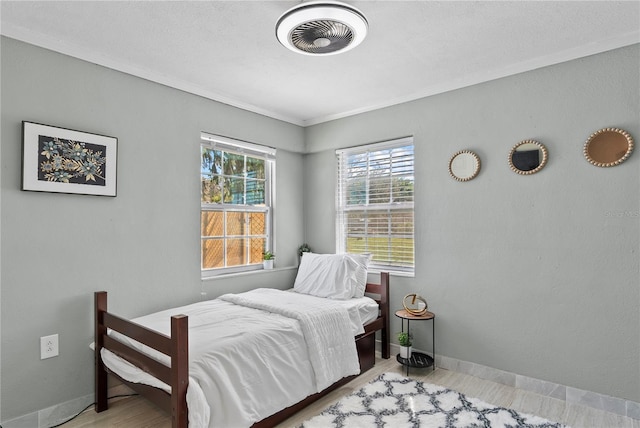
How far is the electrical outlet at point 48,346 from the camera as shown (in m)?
2.37

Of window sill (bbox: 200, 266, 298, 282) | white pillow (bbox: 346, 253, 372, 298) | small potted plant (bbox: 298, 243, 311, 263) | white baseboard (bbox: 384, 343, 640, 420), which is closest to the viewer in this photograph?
white baseboard (bbox: 384, 343, 640, 420)

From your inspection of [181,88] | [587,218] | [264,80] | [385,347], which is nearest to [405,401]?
[385,347]

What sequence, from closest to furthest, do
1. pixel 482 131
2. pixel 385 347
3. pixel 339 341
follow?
pixel 339 341, pixel 482 131, pixel 385 347

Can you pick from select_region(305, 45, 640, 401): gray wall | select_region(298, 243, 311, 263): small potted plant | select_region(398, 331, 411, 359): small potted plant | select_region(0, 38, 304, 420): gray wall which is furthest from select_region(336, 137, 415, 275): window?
select_region(0, 38, 304, 420): gray wall

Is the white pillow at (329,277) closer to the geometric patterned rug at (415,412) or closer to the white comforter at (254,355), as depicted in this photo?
the white comforter at (254,355)

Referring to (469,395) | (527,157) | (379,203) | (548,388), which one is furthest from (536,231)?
(379,203)

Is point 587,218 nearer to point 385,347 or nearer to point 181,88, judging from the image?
point 385,347

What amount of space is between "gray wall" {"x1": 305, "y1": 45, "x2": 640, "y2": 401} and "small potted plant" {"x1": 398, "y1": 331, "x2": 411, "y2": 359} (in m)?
0.26

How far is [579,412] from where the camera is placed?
97.8 inches

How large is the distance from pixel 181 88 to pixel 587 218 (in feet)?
10.9

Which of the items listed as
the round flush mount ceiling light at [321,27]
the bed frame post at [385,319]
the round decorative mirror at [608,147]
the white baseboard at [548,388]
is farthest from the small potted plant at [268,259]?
the round decorative mirror at [608,147]

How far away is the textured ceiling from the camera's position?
2.12 metres

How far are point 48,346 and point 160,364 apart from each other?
1.03 metres

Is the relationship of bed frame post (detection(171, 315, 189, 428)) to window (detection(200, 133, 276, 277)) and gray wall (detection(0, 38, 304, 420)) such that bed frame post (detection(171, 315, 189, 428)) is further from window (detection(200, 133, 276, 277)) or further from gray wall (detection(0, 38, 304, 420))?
window (detection(200, 133, 276, 277))
